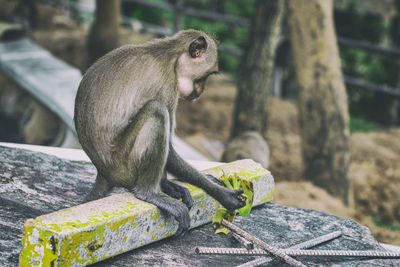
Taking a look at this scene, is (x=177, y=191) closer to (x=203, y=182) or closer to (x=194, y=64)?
(x=203, y=182)

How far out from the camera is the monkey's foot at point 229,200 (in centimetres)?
290

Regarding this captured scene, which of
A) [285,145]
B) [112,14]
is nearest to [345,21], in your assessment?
[285,145]

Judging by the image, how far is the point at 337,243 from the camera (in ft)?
9.99

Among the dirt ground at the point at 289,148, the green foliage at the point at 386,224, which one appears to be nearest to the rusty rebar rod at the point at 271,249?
the dirt ground at the point at 289,148

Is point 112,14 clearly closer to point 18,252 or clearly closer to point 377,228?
point 377,228

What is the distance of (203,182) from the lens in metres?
2.94

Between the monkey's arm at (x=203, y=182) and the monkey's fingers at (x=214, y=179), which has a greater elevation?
the monkey's arm at (x=203, y=182)

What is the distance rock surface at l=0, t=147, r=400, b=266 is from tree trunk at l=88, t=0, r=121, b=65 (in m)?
4.49

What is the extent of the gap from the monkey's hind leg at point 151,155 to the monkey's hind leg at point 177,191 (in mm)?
117

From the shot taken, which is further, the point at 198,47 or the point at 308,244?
the point at 198,47

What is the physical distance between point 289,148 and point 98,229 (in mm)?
5169

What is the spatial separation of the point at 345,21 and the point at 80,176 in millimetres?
7941

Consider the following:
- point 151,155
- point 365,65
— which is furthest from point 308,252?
point 365,65

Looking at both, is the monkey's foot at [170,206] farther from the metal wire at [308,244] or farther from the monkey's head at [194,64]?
the monkey's head at [194,64]
